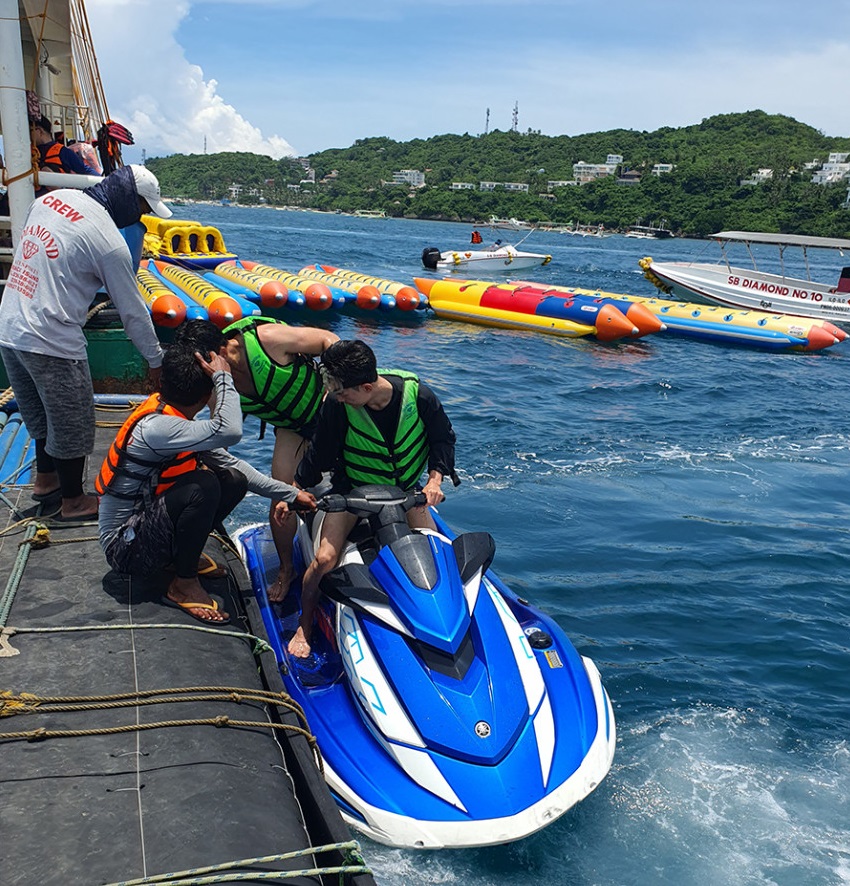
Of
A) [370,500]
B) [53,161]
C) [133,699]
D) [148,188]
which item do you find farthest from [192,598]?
[53,161]

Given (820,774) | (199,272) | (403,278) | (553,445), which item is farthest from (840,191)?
(820,774)

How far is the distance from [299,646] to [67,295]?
2.17 metres

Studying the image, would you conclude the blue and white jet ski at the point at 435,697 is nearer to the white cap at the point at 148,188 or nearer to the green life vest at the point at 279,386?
the green life vest at the point at 279,386

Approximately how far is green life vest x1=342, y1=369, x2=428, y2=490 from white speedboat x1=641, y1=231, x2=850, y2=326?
20.5 m

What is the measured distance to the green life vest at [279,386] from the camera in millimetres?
4434

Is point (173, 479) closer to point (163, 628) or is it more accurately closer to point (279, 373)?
point (163, 628)

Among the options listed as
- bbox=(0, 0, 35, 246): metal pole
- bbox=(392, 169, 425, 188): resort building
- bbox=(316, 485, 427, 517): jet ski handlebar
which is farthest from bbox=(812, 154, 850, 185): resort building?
bbox=(316, 485, 427, 517): jet ski handlebar

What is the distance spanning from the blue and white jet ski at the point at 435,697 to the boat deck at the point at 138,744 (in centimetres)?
49

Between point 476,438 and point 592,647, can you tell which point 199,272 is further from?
point 592,647

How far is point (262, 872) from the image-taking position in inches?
89.1

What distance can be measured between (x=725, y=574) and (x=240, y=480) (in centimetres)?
445

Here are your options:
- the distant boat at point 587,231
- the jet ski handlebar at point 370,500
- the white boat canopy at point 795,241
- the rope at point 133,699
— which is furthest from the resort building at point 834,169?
the rope at point 133,699

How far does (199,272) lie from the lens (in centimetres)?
2177

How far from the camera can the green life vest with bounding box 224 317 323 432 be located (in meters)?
4.43
